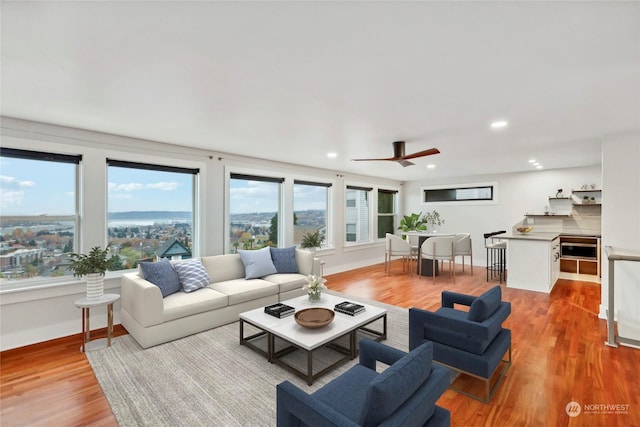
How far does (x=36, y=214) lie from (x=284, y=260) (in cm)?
309

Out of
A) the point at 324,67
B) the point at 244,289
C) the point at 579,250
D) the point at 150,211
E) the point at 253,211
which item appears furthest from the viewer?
the point at 579,250

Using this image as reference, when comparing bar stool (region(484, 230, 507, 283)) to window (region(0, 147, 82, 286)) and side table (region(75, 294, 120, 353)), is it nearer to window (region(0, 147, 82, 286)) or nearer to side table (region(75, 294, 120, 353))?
side table (region(75, 294, 120, 353))

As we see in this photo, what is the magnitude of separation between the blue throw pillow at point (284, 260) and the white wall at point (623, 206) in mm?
4075

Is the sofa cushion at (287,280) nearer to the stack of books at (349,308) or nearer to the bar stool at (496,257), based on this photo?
the stack of books at (349,308)

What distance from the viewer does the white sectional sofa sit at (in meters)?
2.99

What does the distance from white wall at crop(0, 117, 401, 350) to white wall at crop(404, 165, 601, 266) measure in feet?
19.4

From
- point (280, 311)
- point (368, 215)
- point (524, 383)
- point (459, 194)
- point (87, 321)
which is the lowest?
point (524, 383)

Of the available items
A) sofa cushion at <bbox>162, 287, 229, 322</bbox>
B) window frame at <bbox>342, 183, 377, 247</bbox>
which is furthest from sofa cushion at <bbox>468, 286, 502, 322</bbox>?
window frame at <bbox>342, 183, 377, 247</bbox>

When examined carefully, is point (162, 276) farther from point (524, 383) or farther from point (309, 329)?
point (524, 383)

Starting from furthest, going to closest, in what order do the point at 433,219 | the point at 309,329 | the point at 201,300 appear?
the point at 433,219
the point at 201,300
the point at 309,329

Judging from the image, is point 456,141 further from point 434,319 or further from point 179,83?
point 179,83

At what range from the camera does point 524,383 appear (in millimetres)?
2377

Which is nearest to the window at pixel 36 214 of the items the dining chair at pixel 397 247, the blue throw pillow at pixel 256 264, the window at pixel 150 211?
the window at pixel 150 211

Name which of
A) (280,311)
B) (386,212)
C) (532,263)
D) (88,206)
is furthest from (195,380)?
(386,212)
